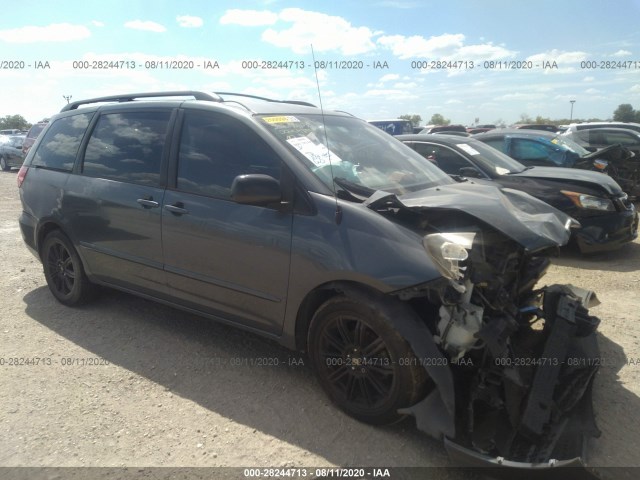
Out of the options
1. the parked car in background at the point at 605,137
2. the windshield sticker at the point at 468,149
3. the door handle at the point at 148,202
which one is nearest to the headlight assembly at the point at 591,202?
the windshield sticker at the point at 468,149

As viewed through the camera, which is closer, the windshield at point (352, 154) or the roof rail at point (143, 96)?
the windshield at point (352, 154)

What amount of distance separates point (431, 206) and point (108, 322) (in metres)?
3.20

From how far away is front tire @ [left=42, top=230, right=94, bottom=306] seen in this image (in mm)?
4504

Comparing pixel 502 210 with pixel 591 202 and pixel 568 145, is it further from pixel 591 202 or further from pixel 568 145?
pixel 568 145

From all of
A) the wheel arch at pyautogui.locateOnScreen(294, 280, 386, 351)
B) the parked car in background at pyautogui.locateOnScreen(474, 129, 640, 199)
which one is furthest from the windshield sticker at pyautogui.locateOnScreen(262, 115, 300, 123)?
the parked car in background at pyautogui.locateOnScreen(474, 129, 640, 199)

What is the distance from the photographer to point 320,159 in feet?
10.4

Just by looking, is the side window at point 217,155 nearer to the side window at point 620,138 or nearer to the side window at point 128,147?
the side window at point 128,147

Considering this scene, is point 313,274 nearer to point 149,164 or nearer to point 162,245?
point 162,245

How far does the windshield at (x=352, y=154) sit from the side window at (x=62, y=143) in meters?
2.19

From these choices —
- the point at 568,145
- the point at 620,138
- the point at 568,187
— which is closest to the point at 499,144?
the point at 568,145

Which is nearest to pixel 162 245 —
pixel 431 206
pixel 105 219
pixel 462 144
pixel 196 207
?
pixel 196 207

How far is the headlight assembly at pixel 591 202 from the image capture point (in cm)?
600

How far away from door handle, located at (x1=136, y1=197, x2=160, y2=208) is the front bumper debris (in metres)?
2.35

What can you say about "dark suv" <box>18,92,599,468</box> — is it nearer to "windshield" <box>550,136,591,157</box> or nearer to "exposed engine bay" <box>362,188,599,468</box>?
"exposed engine bay" <box>362,188,599,468</box>
